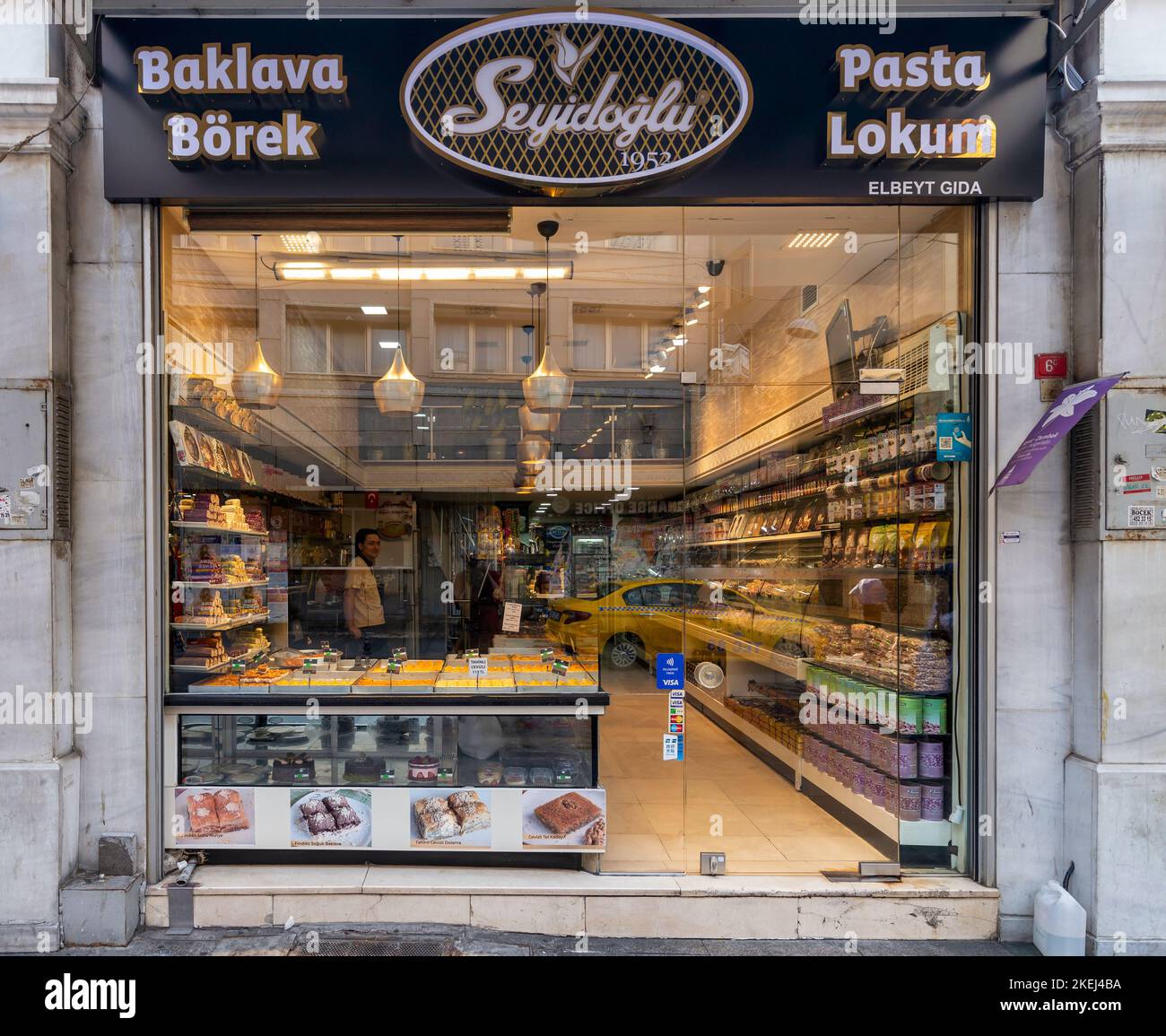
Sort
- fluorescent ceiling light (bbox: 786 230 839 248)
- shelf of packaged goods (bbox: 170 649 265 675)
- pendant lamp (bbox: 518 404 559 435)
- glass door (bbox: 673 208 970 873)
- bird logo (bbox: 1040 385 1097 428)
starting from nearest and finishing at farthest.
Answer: bird logo (bbox: 1040 385 1097 428) → shelf of packaged goods (bbox: 170 649 265 675) → glass door (bbox: 673 208 970 873) → fluorescent ceiling light (bbox: 786 230 839 248) → pendant lamp (bbox: 518 404 559 435)

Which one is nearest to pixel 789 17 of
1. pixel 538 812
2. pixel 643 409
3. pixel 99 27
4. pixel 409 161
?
pixel 409 161

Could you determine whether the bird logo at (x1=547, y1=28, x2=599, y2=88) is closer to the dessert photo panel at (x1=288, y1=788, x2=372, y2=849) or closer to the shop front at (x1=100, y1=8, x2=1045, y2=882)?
the shop front at (x1=100, y1=8, x2=1045, y2=882)

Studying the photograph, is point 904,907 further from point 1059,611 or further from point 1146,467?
point 1146,467

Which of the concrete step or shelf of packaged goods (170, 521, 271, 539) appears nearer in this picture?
the concrete step

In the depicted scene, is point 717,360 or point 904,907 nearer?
point 904,907

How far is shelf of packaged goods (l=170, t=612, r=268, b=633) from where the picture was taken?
13.6 feet

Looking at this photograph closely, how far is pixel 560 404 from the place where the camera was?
5.36 metres

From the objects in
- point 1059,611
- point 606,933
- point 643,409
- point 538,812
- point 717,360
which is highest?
point 717,360

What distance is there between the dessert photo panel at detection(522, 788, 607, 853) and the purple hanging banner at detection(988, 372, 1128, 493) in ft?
9.56

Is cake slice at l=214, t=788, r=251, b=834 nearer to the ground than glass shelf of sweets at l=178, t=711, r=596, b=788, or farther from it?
nearer to the ground

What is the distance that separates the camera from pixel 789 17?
12.5ft

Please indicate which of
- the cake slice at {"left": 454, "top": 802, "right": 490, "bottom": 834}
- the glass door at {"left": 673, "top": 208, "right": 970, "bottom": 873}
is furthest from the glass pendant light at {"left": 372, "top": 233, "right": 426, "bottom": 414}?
the cake slice at {"left": 454, "top": 802, "right": 490, "bottom": 834}

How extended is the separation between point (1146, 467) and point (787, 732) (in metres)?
3.52

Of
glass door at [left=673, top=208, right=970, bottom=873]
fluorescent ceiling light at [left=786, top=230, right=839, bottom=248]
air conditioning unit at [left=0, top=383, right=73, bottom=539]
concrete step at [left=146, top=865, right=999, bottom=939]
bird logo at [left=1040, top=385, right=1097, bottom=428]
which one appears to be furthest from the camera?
fluorescent ceiling light at [left=786, top=230, right=839, bottom=248]
